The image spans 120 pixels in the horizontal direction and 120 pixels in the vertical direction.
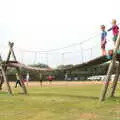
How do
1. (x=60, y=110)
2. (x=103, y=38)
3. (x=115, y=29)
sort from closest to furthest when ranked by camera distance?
(x=60, y=110)
(x=115, y=29)
(x=103, y=38)

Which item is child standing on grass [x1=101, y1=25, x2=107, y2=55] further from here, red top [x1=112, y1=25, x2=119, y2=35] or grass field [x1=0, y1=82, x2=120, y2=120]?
grass field [x1=0, y1=82, x2=120, y2=120]

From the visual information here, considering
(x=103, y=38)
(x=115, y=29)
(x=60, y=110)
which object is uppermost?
(x=115, y=29)

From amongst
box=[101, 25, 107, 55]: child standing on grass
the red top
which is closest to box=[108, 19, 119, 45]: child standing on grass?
Result: the red top

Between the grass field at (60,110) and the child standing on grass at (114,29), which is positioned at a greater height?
the child standing on grass at (114,29)

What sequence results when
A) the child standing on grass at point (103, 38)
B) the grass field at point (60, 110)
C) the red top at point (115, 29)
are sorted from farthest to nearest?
the child standing on grass at point (103, 38) → the red top at point (115, 29) → the grass field at point (60, 110)

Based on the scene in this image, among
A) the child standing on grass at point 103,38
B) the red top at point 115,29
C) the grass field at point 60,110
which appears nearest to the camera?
the grass field at point 60,110

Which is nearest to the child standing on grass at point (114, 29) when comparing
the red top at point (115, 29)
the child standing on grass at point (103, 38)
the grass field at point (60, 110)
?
the red top at point (115, 29)

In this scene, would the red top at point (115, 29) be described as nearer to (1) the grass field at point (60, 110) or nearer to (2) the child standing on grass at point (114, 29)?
(2) the child standing on grass at point (114, 29)

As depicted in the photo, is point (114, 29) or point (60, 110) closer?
point (60, 110)

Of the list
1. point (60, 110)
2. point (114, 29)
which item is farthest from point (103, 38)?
point (60, 110)

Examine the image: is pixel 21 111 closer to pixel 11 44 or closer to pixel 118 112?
pixel 118 112

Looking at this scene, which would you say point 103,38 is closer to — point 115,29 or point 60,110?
point 115,29

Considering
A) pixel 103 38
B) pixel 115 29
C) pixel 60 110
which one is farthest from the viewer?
pixel 103 38

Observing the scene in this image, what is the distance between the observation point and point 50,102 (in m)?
20.3
